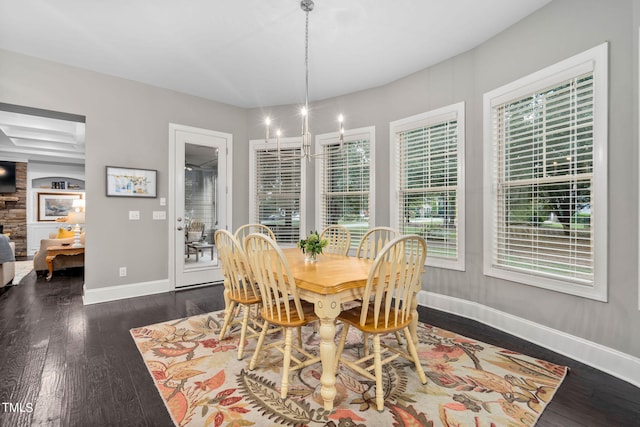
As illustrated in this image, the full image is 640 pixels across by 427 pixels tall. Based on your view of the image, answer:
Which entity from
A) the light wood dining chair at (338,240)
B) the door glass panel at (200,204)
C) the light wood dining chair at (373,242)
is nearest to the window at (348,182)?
the light wood dining chair at (373,242)

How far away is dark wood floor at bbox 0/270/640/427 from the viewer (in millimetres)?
1691

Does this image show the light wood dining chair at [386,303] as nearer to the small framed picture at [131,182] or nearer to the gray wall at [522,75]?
the gray wall at [522,75]

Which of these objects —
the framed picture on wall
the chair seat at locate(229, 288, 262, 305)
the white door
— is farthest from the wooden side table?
the chair seat at locate(229, 288, 262, 305)

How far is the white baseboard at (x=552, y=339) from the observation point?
2070 millimetres

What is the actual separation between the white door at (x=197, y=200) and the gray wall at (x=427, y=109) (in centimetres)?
15

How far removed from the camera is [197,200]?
455 cm

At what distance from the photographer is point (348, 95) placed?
441cm

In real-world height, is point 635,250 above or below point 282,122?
below

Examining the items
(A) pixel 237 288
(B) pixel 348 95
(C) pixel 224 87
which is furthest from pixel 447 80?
(A) pixel 237 288

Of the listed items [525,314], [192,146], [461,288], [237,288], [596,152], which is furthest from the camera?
[192,146]

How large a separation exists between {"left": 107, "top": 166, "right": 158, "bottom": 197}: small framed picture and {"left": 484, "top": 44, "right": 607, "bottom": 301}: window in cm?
420

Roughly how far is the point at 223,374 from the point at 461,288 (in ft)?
8.49

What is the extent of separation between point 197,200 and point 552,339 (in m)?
4.52

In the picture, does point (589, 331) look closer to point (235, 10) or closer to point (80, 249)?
point (235, 10)
